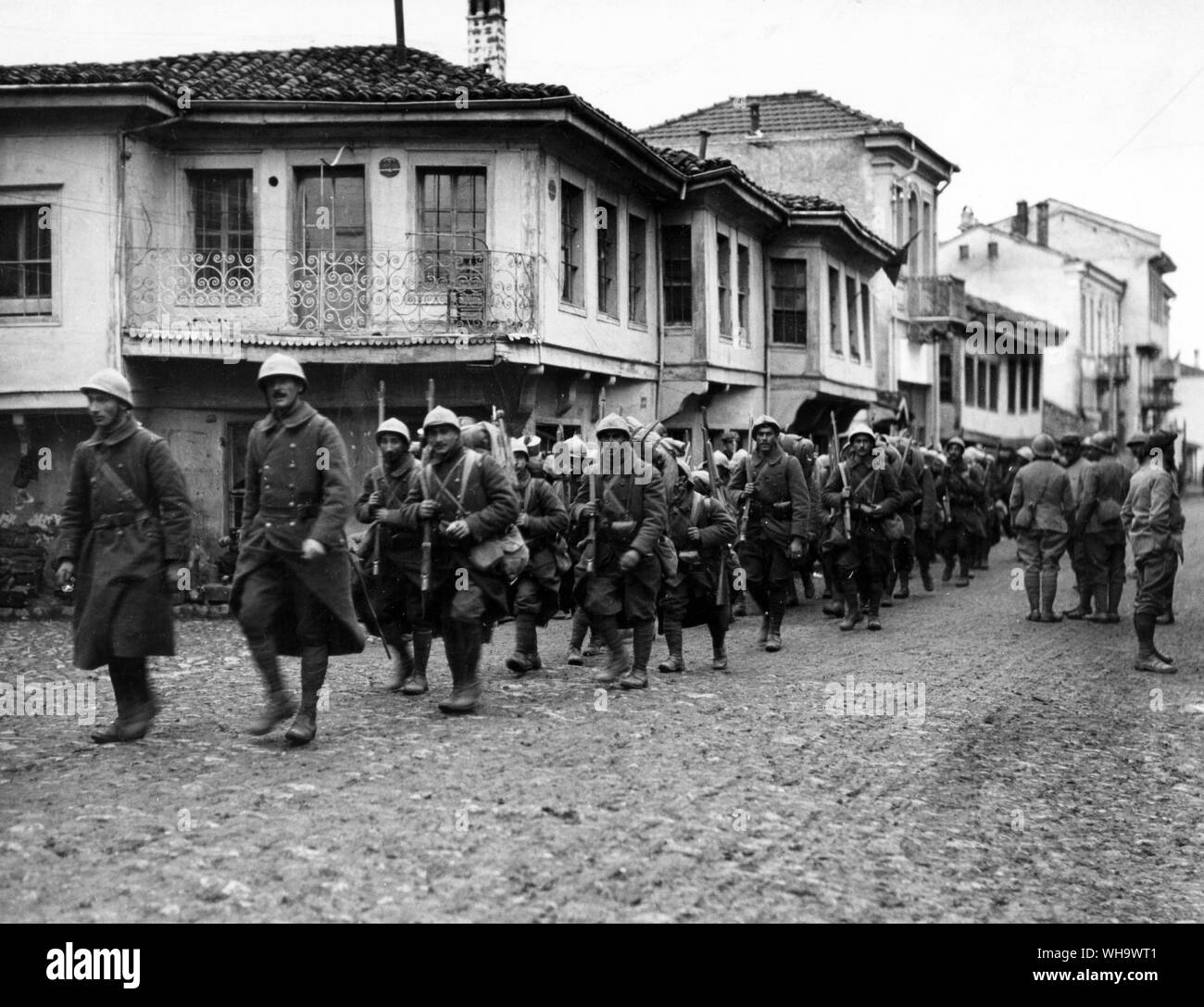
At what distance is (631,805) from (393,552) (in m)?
3.43

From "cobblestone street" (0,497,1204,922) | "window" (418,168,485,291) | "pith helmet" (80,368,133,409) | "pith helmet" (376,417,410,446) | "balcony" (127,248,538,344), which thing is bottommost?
"cobblestone street" (0,497,1204,922)

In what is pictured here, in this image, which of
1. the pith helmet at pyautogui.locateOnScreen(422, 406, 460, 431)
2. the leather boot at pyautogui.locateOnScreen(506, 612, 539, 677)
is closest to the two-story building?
the leather boot at pyautogui.locateOnScreen(506, 612, 539, 677)

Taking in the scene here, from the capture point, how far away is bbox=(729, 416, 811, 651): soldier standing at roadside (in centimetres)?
1376

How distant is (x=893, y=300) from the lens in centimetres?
3803

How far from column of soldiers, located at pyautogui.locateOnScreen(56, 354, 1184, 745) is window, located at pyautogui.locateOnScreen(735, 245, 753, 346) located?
10.6m

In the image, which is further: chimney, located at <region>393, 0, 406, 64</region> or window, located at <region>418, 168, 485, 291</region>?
chimney, located at <region>393, 0, 406, 64</region>

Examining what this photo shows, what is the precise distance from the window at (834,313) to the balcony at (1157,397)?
3967cm

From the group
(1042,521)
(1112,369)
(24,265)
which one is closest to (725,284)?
(1042,521)

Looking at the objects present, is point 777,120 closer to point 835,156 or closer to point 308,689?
point 835,156

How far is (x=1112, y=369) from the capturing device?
63344mm

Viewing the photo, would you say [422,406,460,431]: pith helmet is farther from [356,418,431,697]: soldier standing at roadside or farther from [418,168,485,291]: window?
[418,168,485,291]: window

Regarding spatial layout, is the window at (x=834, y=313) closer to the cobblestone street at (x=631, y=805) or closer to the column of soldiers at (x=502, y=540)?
the column of soldiers at (x=502, y=540)
